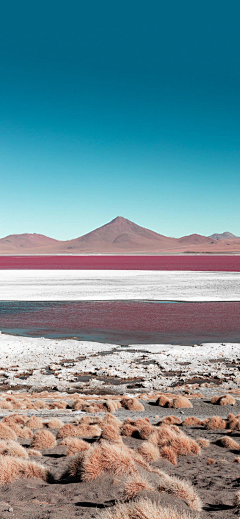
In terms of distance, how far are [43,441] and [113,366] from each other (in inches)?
208

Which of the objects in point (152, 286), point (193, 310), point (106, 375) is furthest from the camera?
point (152, 286)

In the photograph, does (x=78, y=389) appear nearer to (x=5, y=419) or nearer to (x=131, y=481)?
(x=5, y=419)

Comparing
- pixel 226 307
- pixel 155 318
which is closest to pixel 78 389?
pixel 155 318

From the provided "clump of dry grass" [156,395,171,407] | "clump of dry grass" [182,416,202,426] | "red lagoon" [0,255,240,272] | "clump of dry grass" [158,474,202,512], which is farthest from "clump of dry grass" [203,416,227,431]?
"red lagoon" [0,255,240,272]

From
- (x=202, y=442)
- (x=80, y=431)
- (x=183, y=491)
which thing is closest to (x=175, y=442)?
(x=202, y=442)

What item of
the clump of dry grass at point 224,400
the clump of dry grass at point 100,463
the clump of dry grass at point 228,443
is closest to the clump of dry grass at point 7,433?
the clump of dry grass at point 100,463

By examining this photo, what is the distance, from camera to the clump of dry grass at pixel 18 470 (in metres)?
5.15

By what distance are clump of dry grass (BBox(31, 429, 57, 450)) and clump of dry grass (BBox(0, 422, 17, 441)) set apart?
335mm

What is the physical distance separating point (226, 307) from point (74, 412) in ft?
49.8

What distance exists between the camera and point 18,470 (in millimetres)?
5355

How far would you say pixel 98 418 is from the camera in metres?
8.04

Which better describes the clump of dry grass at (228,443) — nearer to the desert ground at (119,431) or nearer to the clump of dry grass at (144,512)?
the desert ground at (119,431)

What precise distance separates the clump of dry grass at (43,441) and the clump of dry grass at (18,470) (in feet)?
4.09

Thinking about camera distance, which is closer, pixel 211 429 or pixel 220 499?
pixel 220 499
